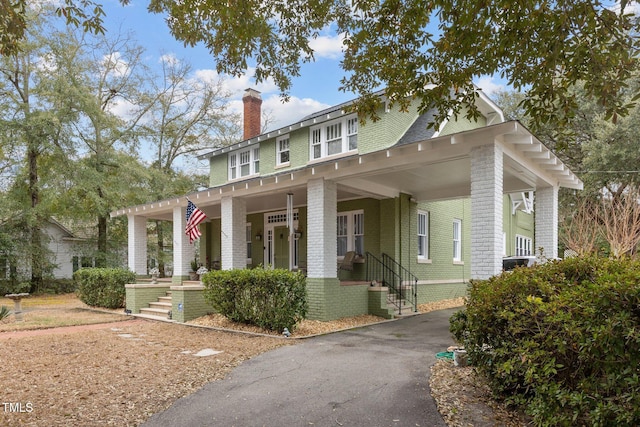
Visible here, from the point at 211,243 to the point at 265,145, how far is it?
571 cm

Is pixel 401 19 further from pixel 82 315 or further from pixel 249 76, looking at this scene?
pixel 82 315

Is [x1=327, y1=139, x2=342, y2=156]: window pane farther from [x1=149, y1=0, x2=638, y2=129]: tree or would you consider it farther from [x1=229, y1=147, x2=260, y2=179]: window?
[x1=149, y1=0, x2=638, y2=129]: tree

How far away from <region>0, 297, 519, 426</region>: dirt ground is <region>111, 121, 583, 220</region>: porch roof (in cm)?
379

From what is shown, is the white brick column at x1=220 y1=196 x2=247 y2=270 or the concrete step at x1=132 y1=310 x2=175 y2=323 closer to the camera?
the concrete step at x1=132 y1=310 x2=175 y2=323

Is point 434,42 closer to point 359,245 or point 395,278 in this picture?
point 395,278

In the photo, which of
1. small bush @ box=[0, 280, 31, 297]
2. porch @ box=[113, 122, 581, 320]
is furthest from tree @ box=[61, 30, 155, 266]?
porch @ box=[113, 122, 581, 320]

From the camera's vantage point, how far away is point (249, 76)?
6930 mm

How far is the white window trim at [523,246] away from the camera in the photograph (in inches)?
815

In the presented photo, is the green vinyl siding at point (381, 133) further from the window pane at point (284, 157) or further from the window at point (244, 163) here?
the window at point (244, 163)

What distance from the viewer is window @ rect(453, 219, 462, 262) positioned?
54.3 feet

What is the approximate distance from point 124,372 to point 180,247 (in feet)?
30.3

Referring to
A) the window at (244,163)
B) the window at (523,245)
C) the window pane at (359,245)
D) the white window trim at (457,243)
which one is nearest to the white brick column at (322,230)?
the window pane at (359,245)

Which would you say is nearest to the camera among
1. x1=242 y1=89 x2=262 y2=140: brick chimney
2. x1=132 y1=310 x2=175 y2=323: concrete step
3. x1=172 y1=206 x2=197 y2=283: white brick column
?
x1=132 y1=310 x2=175 y2=323: concrete step

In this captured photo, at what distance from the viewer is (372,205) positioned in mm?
13633
